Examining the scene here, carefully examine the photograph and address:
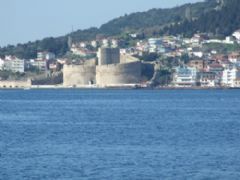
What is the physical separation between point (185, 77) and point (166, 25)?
136 feet

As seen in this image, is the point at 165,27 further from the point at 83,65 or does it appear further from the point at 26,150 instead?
the point at 26,150

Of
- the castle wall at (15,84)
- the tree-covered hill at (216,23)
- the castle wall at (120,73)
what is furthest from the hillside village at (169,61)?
the tree-covered hill at (216,23)

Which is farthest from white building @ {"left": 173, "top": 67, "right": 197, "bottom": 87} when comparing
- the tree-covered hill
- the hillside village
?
the tree-covered hill

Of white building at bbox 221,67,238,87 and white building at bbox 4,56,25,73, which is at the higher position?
white building at bbox 4,56,25,73

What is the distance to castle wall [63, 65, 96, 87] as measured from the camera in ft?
322

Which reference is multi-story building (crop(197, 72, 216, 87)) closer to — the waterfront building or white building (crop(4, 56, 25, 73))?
the waterfront building

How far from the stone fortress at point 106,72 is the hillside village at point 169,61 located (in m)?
1.39

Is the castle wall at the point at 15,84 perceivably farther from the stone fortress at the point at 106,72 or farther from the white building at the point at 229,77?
the white building at the point at 229,77

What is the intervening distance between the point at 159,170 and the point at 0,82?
86069mm

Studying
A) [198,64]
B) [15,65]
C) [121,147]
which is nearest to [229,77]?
[198,64]

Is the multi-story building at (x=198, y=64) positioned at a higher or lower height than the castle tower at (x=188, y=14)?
lower

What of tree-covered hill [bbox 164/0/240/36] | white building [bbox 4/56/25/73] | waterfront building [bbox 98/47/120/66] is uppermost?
tree-covered hill [bbox 164/0/240/36]

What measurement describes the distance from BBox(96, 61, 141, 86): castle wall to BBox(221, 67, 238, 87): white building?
7095 mm

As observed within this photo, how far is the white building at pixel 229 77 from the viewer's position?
97438mm
